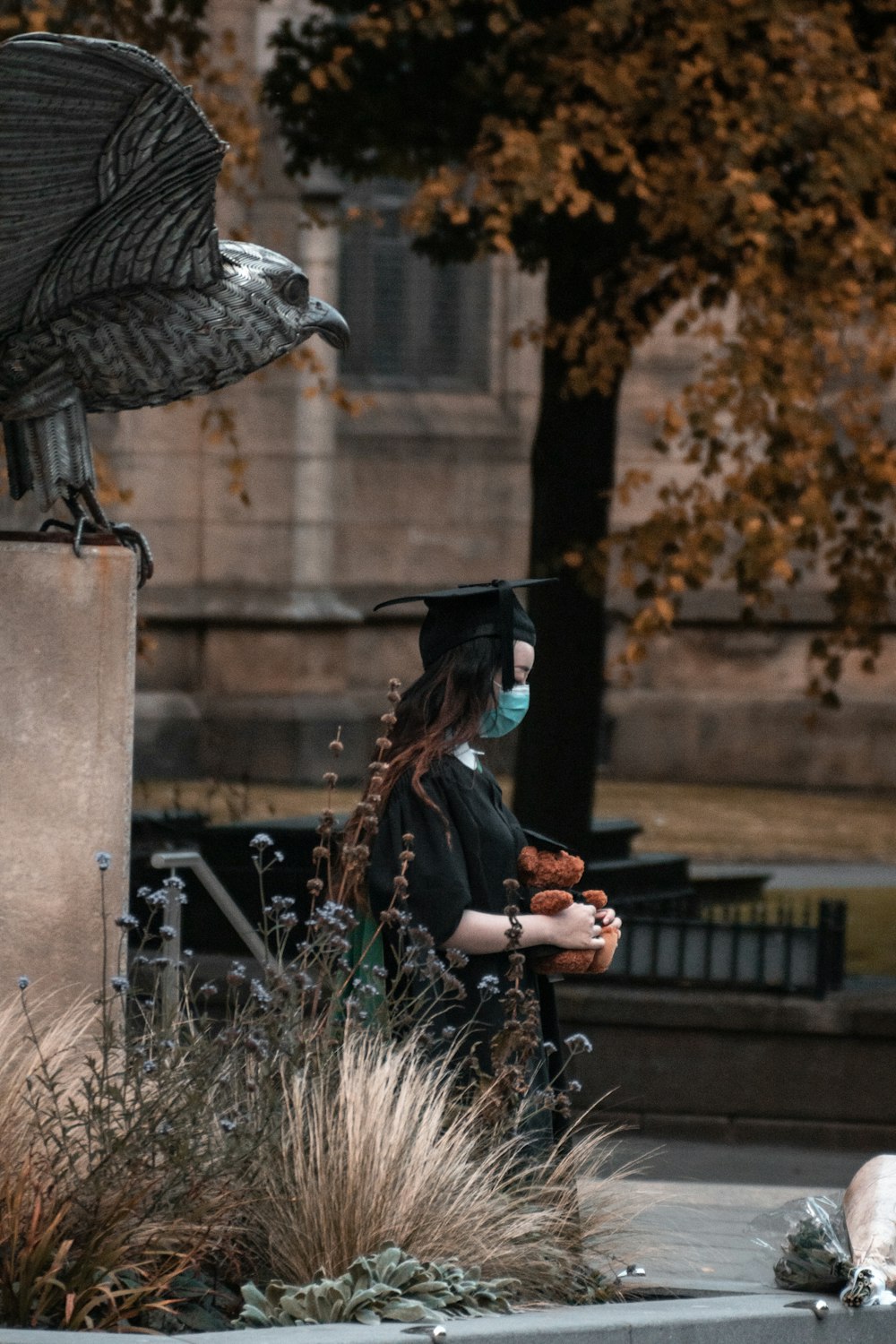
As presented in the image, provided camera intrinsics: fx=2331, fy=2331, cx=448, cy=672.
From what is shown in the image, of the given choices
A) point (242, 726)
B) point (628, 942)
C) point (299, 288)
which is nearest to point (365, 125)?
point (628, 942)

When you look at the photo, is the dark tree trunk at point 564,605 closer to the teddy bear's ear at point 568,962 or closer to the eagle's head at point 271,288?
the eagle's head at point 271,288

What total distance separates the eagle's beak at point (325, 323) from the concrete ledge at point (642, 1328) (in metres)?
2.65

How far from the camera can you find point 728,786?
23000 millimetres

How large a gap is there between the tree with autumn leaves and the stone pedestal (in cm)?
441

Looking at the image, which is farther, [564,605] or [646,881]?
[646,881]

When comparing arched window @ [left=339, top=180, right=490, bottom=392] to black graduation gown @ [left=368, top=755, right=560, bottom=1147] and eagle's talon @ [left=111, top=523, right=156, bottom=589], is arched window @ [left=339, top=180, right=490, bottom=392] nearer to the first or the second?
eagle's talon @ [left=111, top=523, right=156, bottom=589]

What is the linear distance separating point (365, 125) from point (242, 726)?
10441 millimetres

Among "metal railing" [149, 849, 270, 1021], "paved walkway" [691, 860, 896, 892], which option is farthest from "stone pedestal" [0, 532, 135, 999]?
"paved walkway" [691, 860, 896, 892]

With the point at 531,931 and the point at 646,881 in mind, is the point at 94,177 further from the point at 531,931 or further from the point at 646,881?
the point at 646,881

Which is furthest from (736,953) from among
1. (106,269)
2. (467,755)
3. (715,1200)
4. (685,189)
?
(106,269)

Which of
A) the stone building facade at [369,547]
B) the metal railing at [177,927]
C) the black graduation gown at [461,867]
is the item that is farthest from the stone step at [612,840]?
the stone building facade at [369,547]

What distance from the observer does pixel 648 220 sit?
34.8ft

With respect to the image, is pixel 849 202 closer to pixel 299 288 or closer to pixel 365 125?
pixel 365 125

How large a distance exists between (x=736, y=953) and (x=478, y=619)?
15.8ft
